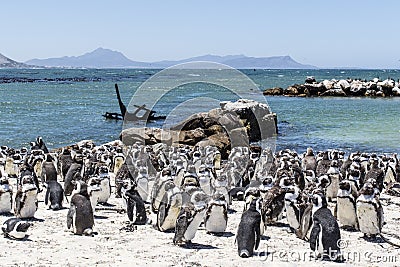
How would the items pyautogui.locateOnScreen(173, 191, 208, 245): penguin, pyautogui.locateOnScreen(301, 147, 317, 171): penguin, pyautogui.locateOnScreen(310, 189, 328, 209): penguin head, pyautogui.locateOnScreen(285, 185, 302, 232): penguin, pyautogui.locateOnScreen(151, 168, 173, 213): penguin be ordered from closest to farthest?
1. pyautogui.locateOnScreen(310, 189, 328, 209): penguin head
2. pyautogui.locateOnScreen(173, 191, 208, 245): penguin
3. pyautogui.locateOnScreen(285, 185, 302, 232): penguin
4. pyautogui.locateOnScreen(151, 168, 173, 213): penguin
5. pyautogui.locateOnScreen(301, 147, 317, 171): penguin

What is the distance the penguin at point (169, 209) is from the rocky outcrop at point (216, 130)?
1004 cm

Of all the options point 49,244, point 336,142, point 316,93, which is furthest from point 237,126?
point 316,93

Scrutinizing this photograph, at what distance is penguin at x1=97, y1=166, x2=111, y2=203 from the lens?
11602 millimetres

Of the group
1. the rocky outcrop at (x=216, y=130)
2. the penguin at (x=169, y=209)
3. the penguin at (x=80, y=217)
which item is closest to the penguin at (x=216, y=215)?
the penguin at (x=169, y=209)

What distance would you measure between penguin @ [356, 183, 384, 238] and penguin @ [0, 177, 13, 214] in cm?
645

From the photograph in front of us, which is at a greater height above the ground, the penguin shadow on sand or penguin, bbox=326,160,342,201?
penguin, bbox=326,160,342,201

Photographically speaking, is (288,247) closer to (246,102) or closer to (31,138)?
(246,102)

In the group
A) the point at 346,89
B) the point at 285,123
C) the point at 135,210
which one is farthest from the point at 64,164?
the point at 346,89

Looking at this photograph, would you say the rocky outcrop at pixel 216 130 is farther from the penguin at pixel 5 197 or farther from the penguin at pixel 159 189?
the penguin at pixel 5 197

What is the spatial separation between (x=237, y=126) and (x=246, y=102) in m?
2.99

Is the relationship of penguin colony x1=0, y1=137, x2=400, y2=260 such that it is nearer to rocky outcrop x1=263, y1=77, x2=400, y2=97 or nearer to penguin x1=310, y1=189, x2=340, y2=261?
penguin x1=310, y1=189, x2=340, y2=261

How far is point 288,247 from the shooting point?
353 inches

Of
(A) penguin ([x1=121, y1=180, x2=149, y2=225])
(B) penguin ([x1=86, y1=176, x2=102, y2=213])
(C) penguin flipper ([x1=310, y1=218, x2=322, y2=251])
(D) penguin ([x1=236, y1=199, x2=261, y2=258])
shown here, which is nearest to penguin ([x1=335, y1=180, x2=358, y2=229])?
(C) penguin flipper ([x1=310, y1=218, x2=322, y2=251])

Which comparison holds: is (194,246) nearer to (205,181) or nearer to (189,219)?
(189,219)
